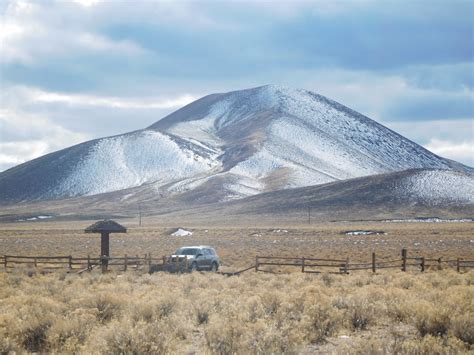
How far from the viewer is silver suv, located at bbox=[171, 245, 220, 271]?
33.7 meters

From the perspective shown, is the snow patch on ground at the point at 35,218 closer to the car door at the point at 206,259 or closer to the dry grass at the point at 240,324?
the car door at the point at 206,259

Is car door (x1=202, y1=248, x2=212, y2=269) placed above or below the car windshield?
below

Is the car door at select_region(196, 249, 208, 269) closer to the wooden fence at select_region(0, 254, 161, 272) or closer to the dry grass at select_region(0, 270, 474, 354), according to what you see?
the wooden fence at select_region(0, 254, 161, 272)

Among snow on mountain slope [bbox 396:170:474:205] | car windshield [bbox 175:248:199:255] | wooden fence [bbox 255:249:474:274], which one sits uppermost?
snow on mountain slope [bbox 396:170:474:205]

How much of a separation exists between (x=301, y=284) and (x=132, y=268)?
13396 mm

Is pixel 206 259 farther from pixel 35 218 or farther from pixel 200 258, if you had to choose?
pixel 35 218

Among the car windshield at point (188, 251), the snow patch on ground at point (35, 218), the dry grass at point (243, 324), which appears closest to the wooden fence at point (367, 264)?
the car windshield at point (188, 251)

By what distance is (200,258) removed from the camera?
33875mm

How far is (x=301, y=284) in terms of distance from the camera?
2270 cm

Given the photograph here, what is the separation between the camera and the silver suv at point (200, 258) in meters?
33.7

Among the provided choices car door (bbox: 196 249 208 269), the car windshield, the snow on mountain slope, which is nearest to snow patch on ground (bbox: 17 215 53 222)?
the snow on mountain slope

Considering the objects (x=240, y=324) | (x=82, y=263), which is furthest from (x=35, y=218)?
(x=240, y=324)

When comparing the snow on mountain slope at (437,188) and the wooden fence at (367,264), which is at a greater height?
the snow on mountain slope at (437,188)

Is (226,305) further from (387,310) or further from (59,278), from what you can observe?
(59,278)
